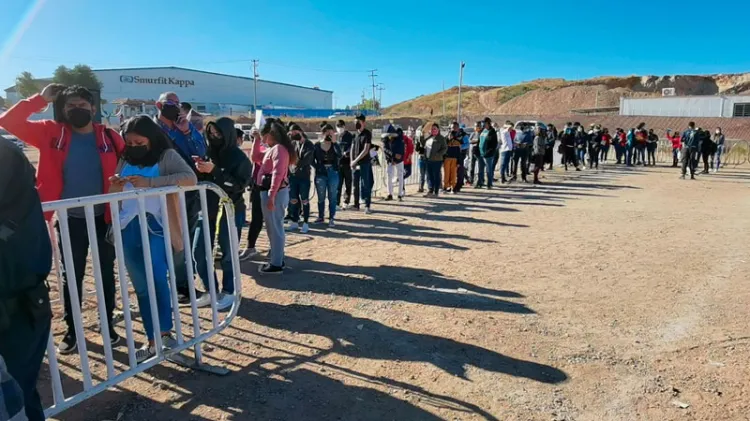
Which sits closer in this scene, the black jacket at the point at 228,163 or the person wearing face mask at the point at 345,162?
the black jacket at the point at 228,163

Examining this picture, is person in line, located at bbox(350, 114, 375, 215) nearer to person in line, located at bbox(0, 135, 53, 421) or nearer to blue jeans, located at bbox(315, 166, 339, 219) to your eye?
blue jeans, located at bbox(315, 166, 339, 219)

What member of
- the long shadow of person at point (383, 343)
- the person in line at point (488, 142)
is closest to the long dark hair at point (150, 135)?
the long shadow of person at point (383, 343)

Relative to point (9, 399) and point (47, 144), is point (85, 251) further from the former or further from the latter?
point (9, 399)

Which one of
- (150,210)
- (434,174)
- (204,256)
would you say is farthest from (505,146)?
(150,210)

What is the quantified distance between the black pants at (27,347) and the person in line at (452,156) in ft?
Result: 34.3

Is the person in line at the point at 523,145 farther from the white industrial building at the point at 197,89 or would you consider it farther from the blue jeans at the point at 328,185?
the white industrial building at the point at 197,89

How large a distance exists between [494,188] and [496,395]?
10.6 meters

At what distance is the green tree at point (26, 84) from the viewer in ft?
203

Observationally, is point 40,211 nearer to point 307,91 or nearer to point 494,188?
point 494,188

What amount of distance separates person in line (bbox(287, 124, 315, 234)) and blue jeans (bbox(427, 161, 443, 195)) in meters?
4.29

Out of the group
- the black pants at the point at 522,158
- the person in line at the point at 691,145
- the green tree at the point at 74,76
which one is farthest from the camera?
the green tree at the point at 74,76

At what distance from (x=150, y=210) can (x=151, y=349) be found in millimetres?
942

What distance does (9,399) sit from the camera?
5.16ft

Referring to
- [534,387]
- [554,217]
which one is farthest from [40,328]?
[554,217]
